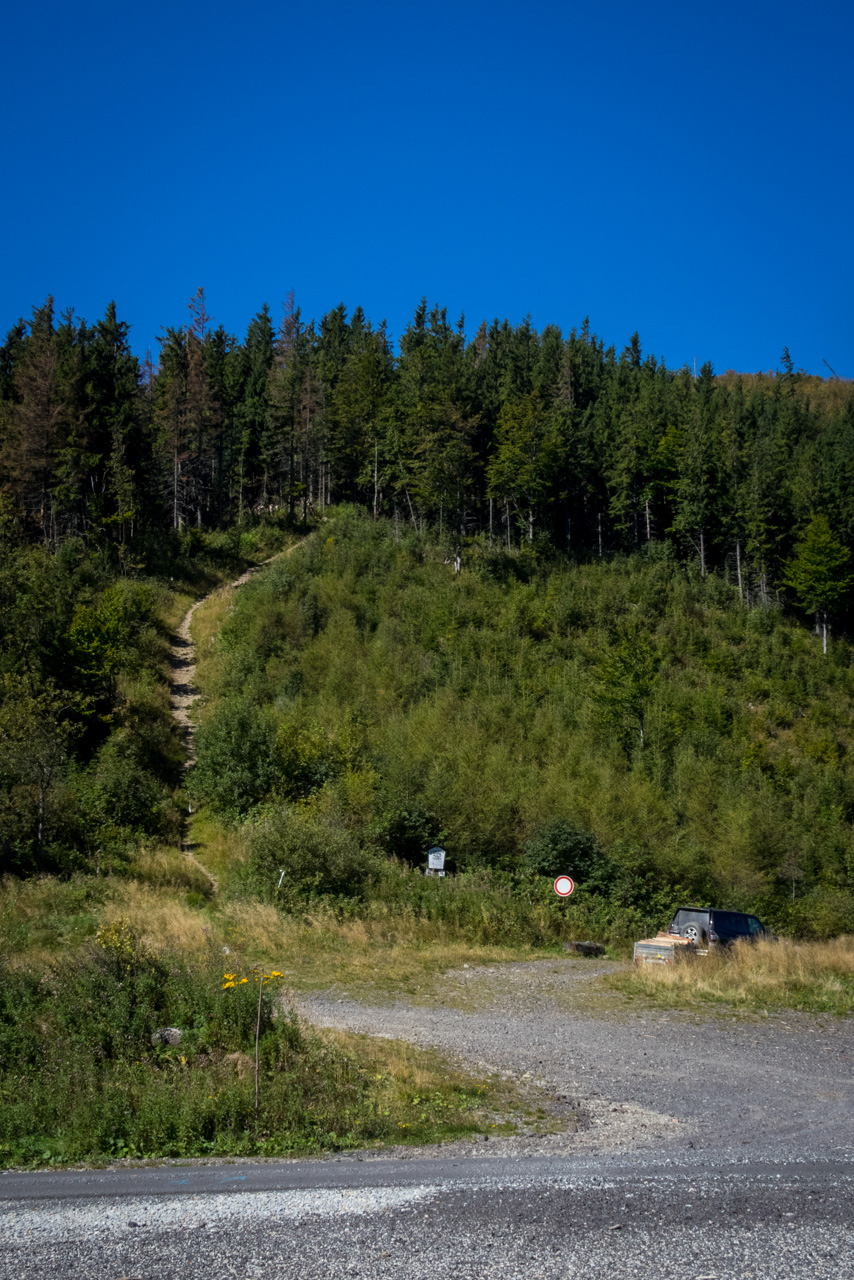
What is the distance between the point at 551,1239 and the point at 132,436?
53963mm

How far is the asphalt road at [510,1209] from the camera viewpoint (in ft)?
18.4

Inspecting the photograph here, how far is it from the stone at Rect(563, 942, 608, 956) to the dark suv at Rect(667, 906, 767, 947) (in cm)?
279

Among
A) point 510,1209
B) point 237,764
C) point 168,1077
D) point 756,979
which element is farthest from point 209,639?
point 510,1209

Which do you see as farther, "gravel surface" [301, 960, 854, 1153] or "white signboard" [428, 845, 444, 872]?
"white signboard" [428, 845, 444, 872]

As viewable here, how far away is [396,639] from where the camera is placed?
44531 millimetres

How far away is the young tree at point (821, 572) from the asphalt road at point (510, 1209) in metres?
53.0

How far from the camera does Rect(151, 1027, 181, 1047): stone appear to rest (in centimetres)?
1055

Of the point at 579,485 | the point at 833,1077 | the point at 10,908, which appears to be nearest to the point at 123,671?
the point at 10,908

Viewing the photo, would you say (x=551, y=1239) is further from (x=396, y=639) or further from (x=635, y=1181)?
(x=396, y=639)

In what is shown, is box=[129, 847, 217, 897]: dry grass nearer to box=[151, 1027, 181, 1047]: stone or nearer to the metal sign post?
the metal sign post

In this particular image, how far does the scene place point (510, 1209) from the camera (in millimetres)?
6395

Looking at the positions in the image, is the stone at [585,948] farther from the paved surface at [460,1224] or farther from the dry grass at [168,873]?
the paved surface at [460,1224]

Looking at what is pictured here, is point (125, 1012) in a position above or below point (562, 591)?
below

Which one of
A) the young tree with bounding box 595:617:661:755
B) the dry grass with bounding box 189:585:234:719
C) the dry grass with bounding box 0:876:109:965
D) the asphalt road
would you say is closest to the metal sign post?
the dry grass with bounding box 0:876:109:965
